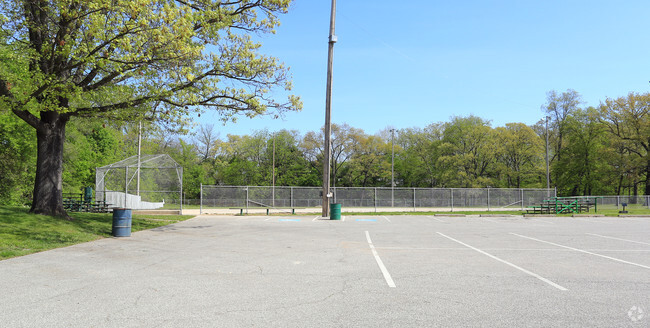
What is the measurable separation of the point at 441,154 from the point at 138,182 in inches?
1918

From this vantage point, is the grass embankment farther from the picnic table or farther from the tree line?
the tree line

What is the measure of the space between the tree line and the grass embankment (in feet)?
70.6

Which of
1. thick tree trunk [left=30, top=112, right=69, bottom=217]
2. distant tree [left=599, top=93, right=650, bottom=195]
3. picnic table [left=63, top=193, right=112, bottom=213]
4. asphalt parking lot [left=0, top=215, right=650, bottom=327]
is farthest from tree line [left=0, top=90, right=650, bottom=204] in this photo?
asphalt parking lot [left=0, top=215, right=650, bottom=327]

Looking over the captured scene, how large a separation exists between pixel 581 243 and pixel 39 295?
1362 centimetres

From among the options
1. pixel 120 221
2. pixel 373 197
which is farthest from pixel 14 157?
pixel 373 197

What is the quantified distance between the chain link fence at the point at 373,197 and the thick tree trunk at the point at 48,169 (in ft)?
50.0

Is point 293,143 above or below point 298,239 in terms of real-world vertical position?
above

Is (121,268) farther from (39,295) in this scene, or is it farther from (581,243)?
(581,243)

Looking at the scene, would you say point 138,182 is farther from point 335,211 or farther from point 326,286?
point 326,286

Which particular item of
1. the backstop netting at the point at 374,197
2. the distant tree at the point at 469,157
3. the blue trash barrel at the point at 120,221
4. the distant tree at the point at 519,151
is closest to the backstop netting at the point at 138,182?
the backstop netting at the point at 374,197

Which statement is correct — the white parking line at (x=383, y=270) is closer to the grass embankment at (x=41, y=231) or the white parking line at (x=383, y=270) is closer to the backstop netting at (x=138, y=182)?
the grass embankment at (x=41, y=231)

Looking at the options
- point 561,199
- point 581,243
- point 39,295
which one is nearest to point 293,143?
point 561,199

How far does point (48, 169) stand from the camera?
15.4 m

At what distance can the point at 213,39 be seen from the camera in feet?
52.1
